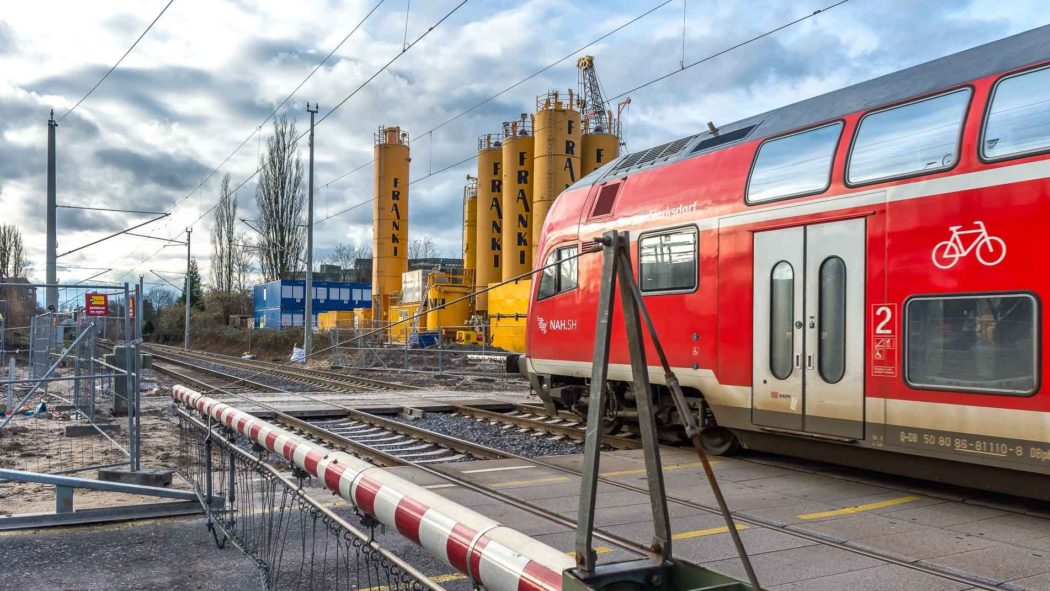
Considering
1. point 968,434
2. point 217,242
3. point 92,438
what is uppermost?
point 217,242

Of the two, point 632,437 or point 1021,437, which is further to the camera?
point 632,437

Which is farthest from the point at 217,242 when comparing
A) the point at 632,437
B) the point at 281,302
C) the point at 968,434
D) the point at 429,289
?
the point at 968,434

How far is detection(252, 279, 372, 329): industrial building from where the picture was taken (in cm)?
5828

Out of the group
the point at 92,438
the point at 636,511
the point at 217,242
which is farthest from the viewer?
Result: the point at 217,242

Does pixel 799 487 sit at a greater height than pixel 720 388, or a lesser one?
lesser

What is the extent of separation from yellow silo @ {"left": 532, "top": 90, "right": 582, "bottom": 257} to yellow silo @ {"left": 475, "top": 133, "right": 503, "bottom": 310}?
5.62 metres

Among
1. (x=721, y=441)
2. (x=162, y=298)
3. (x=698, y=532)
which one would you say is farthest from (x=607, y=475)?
(x=162, y=298)

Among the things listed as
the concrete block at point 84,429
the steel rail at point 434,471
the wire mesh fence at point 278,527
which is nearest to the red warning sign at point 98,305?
the concrete block at point 84,429

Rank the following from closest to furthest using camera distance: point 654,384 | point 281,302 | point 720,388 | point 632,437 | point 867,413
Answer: point 867,413
point 720,388
point 654,384
point 632,437
point 281,302

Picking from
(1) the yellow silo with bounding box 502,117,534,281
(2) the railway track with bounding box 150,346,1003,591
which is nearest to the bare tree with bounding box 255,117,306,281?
(1) the yellow silo with bounding box 502,117,534,281

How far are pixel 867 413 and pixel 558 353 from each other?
463cm

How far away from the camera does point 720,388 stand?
8031 millimetres

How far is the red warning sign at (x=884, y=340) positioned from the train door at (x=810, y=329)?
125 millimetres

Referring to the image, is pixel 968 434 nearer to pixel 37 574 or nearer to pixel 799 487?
pixel 799 487
